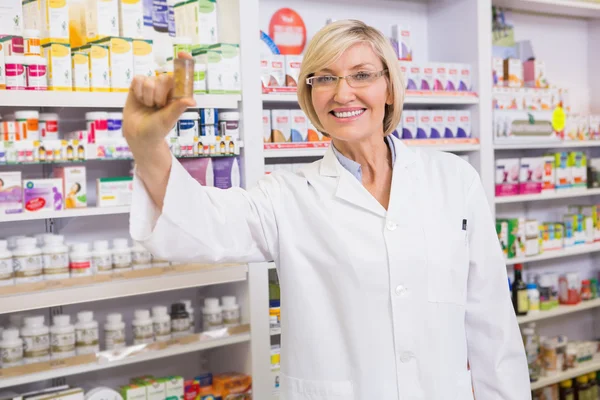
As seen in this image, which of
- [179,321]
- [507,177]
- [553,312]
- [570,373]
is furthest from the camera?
[570,373]

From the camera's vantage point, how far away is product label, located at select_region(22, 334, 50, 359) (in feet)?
9.86

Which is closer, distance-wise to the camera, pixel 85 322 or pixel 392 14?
pixel 85 322

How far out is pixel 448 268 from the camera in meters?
1.90

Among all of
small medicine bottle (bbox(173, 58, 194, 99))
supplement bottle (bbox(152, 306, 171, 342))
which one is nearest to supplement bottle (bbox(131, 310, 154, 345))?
supplement bottle (bbox(152, 306, 171, 342))

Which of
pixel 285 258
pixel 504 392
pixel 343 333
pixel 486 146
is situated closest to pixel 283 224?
pixel 285 258

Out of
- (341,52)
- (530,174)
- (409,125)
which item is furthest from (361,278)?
(530,174)

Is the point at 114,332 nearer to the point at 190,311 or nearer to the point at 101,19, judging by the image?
the point at 190,311

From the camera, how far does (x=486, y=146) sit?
14.3ft

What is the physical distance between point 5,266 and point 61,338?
1.27 feet

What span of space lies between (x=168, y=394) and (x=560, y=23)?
3969 mm

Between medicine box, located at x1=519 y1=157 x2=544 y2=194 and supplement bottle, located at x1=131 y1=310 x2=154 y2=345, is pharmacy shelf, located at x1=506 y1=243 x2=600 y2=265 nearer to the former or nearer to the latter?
medicine box, located at x1=519 y1=157 x2=544 y2=194

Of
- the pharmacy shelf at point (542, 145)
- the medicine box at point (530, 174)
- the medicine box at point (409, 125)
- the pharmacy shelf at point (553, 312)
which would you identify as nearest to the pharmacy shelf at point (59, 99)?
the medicine box at point (409, 125)

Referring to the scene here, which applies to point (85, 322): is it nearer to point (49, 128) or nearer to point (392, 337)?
point (49, 128)

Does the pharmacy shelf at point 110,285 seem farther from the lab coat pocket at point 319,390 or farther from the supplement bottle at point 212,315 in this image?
the lab coat pocket at point 319,390
